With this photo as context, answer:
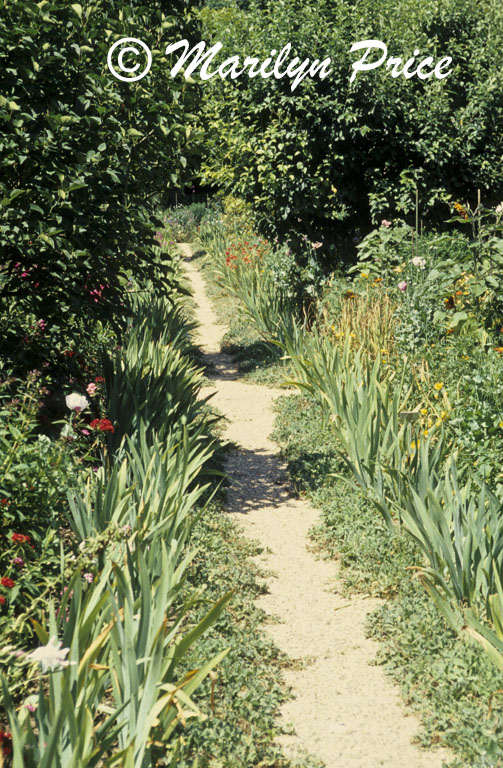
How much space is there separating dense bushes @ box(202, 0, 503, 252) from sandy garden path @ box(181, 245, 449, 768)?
12.3 ft

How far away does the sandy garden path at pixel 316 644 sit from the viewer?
277 cm

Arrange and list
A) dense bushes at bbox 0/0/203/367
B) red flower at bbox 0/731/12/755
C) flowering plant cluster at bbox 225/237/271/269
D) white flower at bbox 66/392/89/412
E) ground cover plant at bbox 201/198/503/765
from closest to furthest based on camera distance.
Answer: red flower at bbox 0/731/12/755
ground cover plant at bbox 201/198/503/765
white flower at bbox 66/392/89/412
dense bushes at bbox 0/0/203/367
flowering plant cluster at bbox 225/237/271/269

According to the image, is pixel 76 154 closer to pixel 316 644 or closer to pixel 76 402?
pixel 76 402

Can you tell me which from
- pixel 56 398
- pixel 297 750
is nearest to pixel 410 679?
pixel 297 750

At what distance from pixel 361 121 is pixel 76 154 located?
5.00 m

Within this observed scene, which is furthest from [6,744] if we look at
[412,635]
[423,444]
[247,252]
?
[247,252]

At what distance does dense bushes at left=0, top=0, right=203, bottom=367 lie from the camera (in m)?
3.88

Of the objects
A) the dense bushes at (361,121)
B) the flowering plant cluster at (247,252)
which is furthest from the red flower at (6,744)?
the flowering plant cluster at (247,252)

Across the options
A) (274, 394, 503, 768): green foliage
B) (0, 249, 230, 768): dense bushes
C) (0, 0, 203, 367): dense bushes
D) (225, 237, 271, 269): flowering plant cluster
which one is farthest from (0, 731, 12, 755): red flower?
(225, 237, 271, 269): flowering plant cluster

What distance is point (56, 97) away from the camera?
4.11m

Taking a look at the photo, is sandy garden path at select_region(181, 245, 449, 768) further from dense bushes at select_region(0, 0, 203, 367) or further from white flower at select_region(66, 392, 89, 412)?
dense bushes at select_region(0, 0, 203, 367)

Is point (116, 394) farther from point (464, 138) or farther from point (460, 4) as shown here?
point (460, 4)

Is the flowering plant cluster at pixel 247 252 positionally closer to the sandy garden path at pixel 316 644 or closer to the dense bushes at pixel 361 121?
the dense bushes at pixel 361 121

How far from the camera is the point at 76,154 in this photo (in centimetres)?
390
